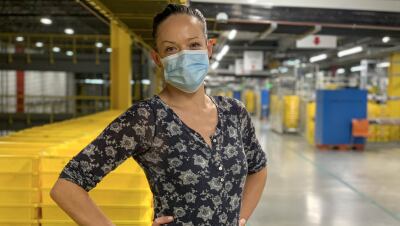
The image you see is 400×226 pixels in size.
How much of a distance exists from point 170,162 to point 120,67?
7.75 m

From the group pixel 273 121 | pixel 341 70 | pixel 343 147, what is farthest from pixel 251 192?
pixel 341 70

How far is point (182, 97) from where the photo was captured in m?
1.81

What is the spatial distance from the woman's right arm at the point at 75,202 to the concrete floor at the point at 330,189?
4.55 meters

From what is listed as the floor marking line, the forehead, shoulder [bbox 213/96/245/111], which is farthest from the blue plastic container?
the forehead

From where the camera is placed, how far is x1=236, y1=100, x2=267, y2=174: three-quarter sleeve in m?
1.99

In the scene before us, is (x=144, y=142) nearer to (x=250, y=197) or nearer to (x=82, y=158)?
(x=82, y=158)

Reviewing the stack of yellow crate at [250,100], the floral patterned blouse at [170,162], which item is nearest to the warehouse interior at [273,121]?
the floral patterned blouse at [170,162]

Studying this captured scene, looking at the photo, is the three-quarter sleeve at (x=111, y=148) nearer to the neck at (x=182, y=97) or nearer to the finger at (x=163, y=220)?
the neck at (x=182, y=97)

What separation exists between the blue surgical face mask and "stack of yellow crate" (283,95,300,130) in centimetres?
1691

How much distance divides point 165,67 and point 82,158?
48cm

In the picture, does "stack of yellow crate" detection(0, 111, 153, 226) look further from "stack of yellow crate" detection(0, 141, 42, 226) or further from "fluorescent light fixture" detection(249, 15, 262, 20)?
"fluorescent light fixture" detection(249, 15, 262, 20)

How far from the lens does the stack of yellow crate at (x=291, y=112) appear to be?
60.1ft

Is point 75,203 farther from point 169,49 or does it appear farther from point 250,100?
point 250,100

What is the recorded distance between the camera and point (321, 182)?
8.67 meters
